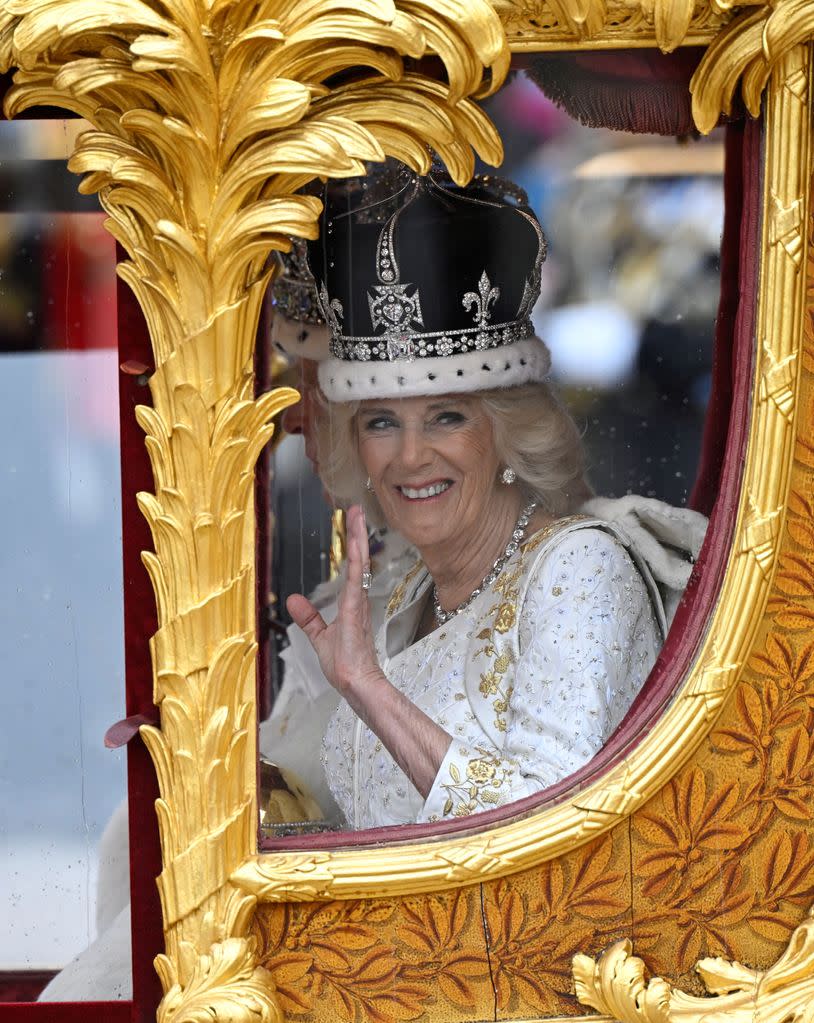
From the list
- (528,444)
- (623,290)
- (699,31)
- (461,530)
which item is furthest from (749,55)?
(461,530)

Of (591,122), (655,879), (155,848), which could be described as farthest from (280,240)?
(655,879)

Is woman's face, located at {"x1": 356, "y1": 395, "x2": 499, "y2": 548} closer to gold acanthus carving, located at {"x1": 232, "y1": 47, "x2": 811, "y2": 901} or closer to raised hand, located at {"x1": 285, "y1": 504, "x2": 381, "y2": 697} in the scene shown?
raised hand, located at {"x1": 285, "y1": 504, "x2": 381, "y2": 697}

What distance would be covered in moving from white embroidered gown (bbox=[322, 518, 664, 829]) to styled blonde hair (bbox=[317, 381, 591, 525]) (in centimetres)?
4

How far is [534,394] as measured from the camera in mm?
1921

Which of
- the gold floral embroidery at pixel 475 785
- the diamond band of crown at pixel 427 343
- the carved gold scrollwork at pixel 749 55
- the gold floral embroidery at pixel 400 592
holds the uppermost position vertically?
the carved gold scrollwork at pixel 749 55

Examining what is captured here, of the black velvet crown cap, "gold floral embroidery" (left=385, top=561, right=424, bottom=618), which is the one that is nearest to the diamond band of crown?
the black velvet crown cap

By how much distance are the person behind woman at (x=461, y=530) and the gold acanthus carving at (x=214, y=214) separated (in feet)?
0.54

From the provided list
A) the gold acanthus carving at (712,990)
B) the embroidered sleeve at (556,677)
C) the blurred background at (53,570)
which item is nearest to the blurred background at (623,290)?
the embroidered sleeve at (556,677)

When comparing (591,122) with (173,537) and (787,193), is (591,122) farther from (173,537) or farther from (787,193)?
(173,537)

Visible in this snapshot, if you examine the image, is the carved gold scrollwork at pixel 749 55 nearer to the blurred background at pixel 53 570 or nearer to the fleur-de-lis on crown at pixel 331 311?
the fleur-de-lis on crown at pixel 331 311

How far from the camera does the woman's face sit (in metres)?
1.90

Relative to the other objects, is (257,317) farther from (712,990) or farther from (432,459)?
(712,990)

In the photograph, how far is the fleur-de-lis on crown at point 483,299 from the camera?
6.18 feet

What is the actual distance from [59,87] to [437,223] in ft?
1.45
